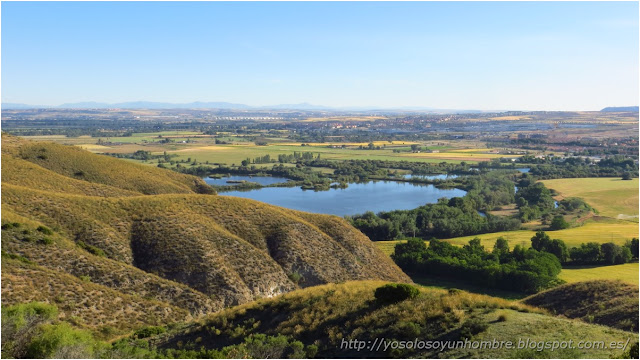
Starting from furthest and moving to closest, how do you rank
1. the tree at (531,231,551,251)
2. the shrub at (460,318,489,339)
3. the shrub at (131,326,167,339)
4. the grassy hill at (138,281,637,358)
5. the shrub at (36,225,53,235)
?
the tree at (531,231,551,251), the shrub at (36,225,53,235), the shrub at (131,326,167,339), the shrub at (460,318,489,339), the grassy hill at (138,281,637,358)

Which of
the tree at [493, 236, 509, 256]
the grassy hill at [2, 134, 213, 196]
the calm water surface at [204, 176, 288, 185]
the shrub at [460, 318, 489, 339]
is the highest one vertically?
the grassy hill at [2, 134, 213, 196]

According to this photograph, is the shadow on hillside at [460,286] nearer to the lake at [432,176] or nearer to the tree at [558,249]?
the tree at [558,249]

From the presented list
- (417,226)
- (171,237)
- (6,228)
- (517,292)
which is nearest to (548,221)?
(417,226)

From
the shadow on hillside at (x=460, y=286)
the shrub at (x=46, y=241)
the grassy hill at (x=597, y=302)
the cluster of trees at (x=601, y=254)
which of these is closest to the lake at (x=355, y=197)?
the shadow on hillside at (x=460, y=286)

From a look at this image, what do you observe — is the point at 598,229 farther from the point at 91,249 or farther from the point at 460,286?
the point at 91,249

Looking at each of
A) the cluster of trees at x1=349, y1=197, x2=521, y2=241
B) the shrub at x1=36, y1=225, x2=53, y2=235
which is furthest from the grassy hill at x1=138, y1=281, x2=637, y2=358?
the cluster of trees at x1=349, y1=197, x2=521, y2=241

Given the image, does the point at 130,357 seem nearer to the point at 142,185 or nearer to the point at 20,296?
the point at 20,296

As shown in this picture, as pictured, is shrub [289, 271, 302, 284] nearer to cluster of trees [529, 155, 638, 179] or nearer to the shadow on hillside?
the shadow on hillside
